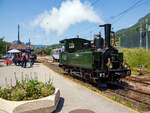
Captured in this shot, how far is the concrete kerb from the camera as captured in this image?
4212 millimetres

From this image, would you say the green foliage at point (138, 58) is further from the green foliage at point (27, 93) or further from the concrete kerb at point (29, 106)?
the concrete kerb at point (29, 106)

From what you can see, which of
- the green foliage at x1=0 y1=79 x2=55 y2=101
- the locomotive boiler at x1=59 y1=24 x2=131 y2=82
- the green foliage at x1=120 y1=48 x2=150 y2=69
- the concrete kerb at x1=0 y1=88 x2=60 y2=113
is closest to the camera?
the concrete kerb at x1=0 y1=88 x2=60 y2=113

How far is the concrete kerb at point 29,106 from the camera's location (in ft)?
13.8

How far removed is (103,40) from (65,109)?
5.21 m

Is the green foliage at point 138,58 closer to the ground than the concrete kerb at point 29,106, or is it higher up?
higher up

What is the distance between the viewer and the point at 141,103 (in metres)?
6.12

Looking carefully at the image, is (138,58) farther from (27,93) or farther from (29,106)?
Answer: (29,106)

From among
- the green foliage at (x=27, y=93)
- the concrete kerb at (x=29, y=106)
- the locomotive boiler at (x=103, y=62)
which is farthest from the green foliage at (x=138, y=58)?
the concrete kerb at (x=29, y=106)

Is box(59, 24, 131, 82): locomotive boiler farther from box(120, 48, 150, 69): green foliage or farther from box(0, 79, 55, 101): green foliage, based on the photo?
box(120, 48, 150, 69): green foliage

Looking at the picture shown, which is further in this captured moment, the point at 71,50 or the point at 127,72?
the point at 71,50

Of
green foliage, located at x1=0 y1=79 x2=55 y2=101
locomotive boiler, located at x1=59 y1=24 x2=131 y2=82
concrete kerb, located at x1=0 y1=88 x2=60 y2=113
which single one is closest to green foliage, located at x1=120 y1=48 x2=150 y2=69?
locomotive boiler, located at x1=59 y1=24 x2=131 y2=82

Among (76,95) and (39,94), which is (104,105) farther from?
Answer: (39,94)

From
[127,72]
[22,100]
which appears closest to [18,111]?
[22,100]

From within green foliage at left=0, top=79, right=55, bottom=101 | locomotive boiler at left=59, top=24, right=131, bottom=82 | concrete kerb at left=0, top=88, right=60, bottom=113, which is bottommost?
concrete kerb at left=0, top=88, right=60, bottom=113
